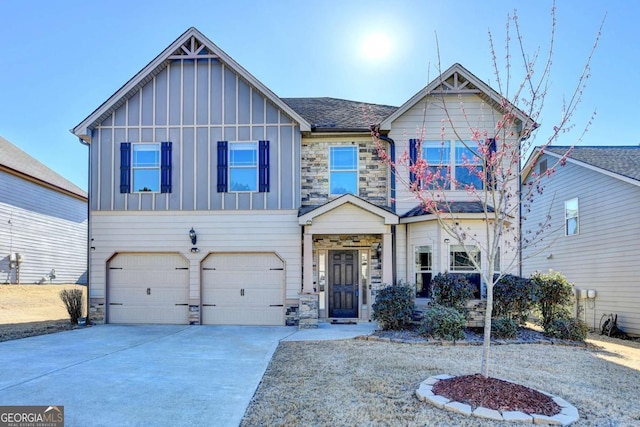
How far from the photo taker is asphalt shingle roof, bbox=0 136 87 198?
19.2 metres

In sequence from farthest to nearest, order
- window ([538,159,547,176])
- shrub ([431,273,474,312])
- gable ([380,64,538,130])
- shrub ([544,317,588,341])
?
window ([538,159,547,176]) < gable ([380,64,538,130]) < shrub ([431,273,474,312]) < shrub ([544,317,588,341])

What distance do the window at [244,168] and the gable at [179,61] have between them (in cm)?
143

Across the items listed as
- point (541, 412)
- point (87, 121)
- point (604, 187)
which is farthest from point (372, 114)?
point (541, 412)

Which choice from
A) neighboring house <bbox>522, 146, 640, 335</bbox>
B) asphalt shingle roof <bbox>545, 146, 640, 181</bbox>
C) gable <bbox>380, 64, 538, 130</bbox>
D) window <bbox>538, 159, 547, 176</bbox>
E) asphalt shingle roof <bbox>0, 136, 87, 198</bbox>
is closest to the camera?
gable <bbox>380, 64, 538, 130</bbox>

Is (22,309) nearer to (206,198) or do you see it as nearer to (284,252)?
(206,198)

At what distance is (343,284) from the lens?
12.8m

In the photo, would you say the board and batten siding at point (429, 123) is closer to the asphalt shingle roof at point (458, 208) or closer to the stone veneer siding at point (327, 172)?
the asphalt shingle roof at point (458, 208)

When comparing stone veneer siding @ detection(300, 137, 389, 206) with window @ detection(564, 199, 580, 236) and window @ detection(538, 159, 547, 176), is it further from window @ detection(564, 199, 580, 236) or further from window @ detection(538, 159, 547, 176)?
window @ detection(564, 199, 580, 236)

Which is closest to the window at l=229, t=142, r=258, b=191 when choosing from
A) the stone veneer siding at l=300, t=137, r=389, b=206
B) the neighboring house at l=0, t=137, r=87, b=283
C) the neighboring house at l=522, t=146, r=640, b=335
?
the stone veneer siding at l=300, t=137, r=389, b=206

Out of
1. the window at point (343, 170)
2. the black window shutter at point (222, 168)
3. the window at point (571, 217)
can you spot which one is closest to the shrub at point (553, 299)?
the window at point (571, 217)

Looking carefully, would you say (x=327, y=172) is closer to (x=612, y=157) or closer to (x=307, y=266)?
(x=307, y=266)

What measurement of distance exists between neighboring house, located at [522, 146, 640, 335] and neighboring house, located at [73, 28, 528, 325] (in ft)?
13.6

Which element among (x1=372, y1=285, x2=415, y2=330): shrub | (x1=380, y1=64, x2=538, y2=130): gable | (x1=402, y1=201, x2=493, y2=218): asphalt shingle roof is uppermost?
(x1=380, y1=64, x2=538, y2=130): gable

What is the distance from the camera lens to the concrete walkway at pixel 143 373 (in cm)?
503
